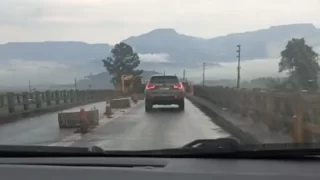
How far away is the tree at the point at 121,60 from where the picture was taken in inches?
305

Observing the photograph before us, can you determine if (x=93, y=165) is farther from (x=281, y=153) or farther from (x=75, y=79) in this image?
(x=75, y=79)

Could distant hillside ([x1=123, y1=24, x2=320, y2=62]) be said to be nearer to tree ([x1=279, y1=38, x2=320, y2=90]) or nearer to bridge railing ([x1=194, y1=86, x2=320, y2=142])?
tree ([x1=279, y1=38, x2=320, y2=90])

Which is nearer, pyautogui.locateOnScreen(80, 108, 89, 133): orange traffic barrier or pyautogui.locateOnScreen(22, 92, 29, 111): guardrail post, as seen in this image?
pyautogui.locateOnScreen(80, 108, 89, 133): orange traffic barrier

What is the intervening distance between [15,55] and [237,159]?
3.35m

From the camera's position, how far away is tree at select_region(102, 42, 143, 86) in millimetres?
7750

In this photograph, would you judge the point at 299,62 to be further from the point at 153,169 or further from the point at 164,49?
the point at 153,169

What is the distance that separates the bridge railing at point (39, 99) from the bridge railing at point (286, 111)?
6.32 m

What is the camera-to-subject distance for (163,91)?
1097 inches

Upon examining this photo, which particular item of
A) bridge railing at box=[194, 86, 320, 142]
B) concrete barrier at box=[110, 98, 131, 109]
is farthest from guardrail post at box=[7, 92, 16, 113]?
bridge railing at box=[194, 86, 320, 142]

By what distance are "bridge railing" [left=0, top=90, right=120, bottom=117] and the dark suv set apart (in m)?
1.99

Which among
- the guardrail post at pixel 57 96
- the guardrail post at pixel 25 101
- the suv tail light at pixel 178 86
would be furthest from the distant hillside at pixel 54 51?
the guardrail post at pixel 57 96

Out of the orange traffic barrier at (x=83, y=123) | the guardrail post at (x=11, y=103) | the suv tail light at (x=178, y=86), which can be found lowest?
the guardrail post at (x=11, y=103)

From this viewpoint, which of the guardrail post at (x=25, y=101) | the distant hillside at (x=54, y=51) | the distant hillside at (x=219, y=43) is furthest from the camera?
the guardrail post at (x=25, y=101)

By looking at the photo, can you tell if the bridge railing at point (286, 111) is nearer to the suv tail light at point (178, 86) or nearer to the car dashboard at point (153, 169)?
the car dashboard at point (153, 169)
